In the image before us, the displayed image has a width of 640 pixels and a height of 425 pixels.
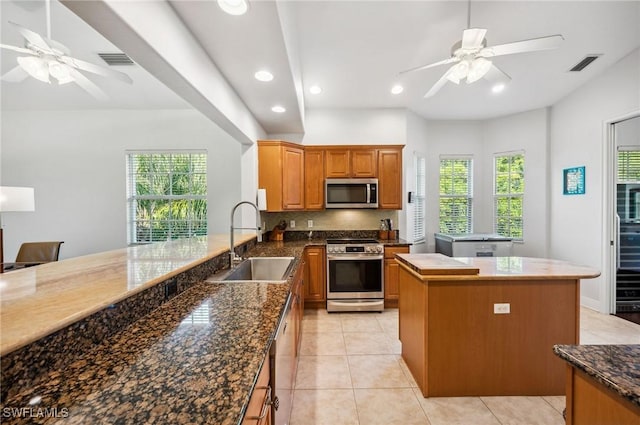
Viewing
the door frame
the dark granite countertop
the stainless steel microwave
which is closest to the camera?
the dark granite countertop

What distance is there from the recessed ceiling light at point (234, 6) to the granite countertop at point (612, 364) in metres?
2.22

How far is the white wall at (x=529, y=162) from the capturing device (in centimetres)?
450

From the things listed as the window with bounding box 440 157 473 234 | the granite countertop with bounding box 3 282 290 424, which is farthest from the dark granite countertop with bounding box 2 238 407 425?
the window with bounding box 440 157 473 234

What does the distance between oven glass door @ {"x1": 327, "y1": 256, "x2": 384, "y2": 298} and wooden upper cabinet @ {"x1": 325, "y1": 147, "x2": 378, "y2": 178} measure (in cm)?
130

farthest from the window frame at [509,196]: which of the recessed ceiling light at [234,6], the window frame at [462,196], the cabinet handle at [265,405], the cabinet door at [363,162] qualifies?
the cabinet handle at [265,405]

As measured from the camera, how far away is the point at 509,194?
4.88 metres

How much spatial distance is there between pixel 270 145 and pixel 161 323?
10.1 ft

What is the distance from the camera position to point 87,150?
4.52m

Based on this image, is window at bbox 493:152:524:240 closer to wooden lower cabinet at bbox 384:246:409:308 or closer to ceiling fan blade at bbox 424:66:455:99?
wooden lower cabinet at bbox 384:246:409:308

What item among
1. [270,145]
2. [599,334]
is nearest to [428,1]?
[270,145]

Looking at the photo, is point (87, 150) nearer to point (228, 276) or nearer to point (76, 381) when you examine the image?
point (228, 276)

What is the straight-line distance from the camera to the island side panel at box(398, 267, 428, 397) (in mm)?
1998

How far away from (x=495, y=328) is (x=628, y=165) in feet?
11.7

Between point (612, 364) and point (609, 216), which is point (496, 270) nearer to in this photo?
point (612, 364)
